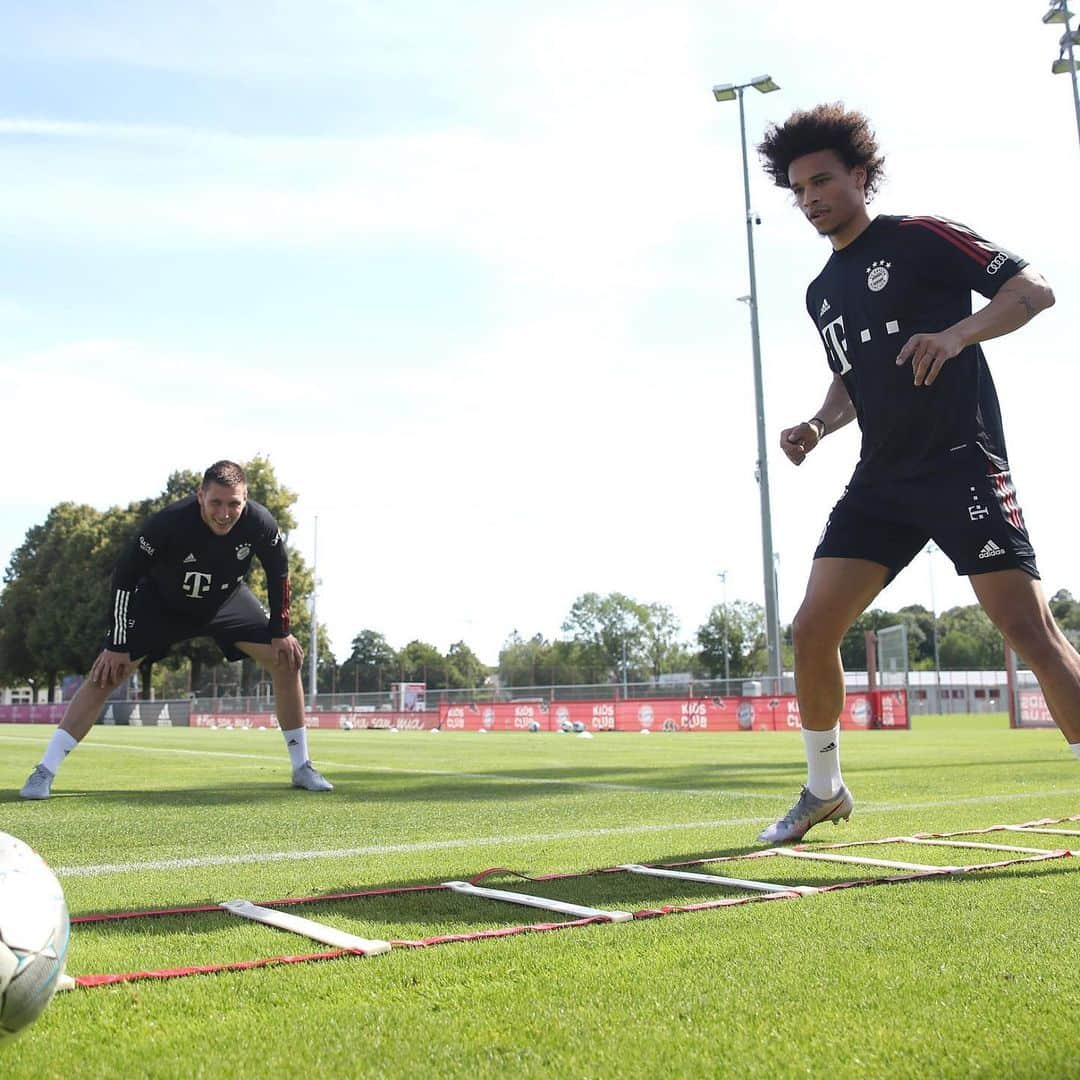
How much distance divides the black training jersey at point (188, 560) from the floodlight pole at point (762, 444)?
79.8 feet

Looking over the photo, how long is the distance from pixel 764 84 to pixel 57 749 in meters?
30.5

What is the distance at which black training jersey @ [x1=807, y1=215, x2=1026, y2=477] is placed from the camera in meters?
3.94

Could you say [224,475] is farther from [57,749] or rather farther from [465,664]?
[465,664]

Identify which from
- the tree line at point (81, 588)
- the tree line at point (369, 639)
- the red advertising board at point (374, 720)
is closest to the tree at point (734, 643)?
the tree line at point (369, 639)

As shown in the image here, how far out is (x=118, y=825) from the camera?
5500 millimetres

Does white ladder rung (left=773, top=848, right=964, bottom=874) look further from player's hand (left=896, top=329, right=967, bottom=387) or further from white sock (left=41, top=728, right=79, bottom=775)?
white sock (left=41, top=728, right=79, bottom=775)

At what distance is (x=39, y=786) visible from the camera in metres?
6.94

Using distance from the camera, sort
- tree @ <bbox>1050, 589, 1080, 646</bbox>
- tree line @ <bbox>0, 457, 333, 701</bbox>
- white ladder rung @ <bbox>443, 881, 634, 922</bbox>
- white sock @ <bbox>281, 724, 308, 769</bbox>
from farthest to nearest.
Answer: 1. tree @ <bbox>1050, 589, 1080, 646</bbox>
2. tree line @ <bbox>0, 457, 333, 701</bbox>
3. white sock @ <bbox>281, 724, 308, 769</bbox>
4. white ladder rung @ <bbox>443, 881, 634, 922</bbox>

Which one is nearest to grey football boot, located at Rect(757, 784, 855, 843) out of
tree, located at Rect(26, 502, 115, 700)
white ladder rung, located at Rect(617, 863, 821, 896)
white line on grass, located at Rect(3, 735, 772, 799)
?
white ladder rung, located at Rect(617, 863, 821, 896)

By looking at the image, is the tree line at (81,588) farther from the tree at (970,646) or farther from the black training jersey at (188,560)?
the tree at (970,646)

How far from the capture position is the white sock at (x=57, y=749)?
7.00 metres

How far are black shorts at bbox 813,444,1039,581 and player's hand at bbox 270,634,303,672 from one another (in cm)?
427

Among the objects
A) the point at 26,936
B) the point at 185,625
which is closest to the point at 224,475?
the point at 185,625

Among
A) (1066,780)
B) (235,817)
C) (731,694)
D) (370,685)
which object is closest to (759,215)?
(731,694)
